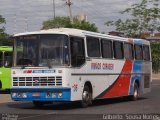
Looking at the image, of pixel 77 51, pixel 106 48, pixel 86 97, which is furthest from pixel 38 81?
pixel 106 48

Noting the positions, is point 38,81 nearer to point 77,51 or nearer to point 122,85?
point 77,51

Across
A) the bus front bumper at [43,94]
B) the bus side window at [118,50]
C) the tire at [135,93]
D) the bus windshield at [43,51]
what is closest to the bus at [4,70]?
the tire at [135,93]

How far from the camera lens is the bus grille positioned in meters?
19.6

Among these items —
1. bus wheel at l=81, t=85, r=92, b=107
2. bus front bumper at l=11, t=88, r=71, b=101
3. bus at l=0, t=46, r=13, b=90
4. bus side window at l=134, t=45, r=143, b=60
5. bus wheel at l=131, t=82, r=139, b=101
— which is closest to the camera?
bus front bumper at l=11, t=88, r=71, b=101

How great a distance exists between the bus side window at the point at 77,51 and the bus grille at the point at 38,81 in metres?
0.84

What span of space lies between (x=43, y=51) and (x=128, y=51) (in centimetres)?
681

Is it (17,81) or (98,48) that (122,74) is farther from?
(17,81)

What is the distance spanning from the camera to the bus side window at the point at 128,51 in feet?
83.1

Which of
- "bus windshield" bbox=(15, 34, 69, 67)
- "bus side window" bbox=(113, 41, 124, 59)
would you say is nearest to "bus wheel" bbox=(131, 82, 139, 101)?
"bus side window" bbox=(113, 41, 124, 59)

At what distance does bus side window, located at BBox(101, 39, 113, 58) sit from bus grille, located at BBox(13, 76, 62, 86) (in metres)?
3.66

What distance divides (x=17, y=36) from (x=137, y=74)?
7.89 meters

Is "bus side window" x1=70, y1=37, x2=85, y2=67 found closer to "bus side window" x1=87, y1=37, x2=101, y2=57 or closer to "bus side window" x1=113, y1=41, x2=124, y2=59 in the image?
"bus side window" x1=87, y1=37, x2=101, y2=57

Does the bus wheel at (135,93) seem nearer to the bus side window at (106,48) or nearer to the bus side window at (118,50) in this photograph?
the bus side window at (118,50)

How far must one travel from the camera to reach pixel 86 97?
21031 mm
